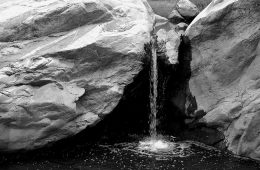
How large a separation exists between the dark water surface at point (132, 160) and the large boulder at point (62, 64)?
553 mm

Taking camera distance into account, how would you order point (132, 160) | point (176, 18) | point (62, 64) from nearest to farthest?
point (132, 160) → point (62, 64) → point (176, 18)

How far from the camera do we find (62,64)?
11453mm

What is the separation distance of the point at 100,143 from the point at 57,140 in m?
1.44

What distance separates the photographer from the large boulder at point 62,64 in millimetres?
10891

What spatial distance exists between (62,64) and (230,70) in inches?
193

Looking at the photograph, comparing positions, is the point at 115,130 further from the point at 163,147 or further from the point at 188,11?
the point at 188,11

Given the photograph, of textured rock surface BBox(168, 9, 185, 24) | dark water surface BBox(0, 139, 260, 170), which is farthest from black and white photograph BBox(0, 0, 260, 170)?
textured rock surface BBox(168, 9, 185, 24)

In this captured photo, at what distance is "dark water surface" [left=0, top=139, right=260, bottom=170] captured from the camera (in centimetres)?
1048

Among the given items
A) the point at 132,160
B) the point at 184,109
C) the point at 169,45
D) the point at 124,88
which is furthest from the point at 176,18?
the point at 132,160

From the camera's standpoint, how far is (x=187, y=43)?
506 inches

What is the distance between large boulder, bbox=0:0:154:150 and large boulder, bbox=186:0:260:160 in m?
1.87

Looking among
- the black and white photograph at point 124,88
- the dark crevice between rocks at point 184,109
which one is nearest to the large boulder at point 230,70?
the black and white photograph at point 124,88

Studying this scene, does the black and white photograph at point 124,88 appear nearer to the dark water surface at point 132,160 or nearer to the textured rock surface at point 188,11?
the dark water surface at point 132,160

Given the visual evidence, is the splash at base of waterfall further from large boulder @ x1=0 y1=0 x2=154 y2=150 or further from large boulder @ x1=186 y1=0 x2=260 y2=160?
large boulder @ x1=0 y1=0 x2=154 y2=150
